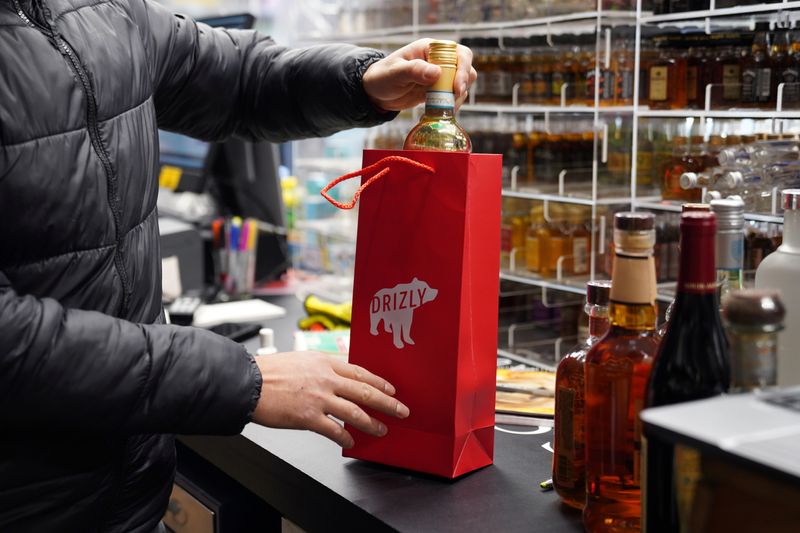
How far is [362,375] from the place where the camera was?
1173mm

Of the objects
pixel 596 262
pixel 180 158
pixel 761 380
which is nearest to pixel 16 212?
pixel 761 380

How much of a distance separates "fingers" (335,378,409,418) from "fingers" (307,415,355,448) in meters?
0.04

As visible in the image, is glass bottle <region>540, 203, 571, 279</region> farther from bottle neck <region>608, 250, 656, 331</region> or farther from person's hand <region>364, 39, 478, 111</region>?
bottle neck <region>608, 250, 656, 331</region>

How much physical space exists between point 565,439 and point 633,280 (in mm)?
261

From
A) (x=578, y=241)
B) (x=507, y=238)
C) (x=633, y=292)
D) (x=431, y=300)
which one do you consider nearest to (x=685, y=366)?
(x=633, y=292)

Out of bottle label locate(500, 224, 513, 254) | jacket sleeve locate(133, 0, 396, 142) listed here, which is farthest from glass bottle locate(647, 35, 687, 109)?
jacket sleeve locate(133, 0, 396, 142)

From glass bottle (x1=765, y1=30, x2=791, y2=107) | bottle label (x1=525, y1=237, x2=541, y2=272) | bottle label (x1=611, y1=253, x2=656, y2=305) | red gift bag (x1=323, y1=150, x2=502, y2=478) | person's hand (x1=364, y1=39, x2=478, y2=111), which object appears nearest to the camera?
bottle label (x1=611, y1=253, x2=656, y2=305)

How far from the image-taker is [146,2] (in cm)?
148

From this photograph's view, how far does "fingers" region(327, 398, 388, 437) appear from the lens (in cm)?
113

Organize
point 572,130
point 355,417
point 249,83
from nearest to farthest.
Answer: point 355,417
point 249,83
point 572,130

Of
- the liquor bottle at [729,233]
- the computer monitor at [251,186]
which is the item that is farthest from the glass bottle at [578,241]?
the liquor bottle at [729,233]

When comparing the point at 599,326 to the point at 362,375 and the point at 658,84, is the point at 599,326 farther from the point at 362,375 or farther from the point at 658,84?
the point at 658,84

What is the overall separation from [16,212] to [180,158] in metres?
2.75

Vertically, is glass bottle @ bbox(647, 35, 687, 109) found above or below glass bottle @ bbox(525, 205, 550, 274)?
above
